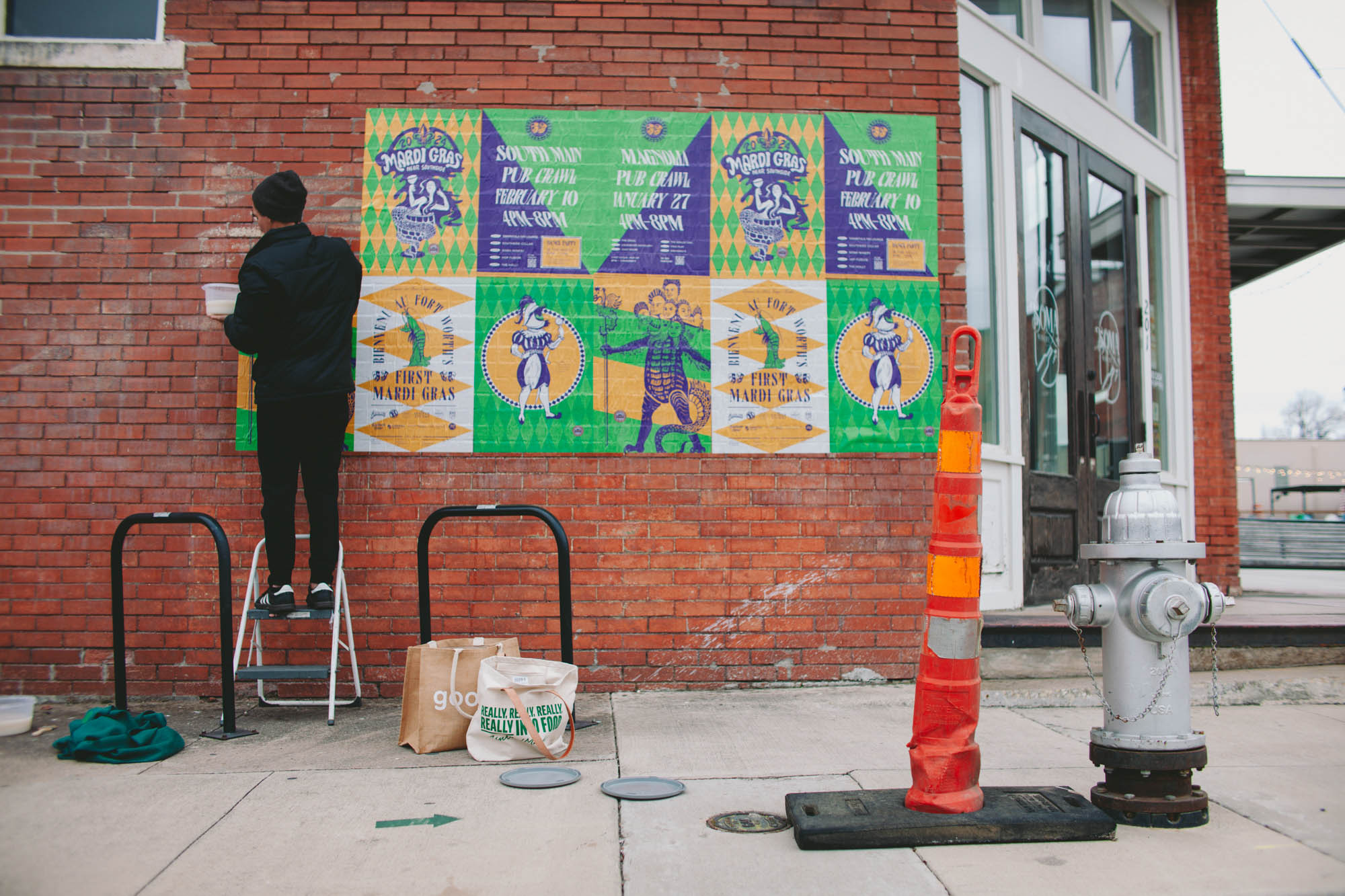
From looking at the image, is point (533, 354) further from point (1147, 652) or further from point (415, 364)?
point (1147, 652)

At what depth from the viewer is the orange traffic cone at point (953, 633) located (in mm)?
2695

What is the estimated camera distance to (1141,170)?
7812mm

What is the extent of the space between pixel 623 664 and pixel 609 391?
1.46m

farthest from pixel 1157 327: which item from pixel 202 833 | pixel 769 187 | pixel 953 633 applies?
pixel 202 833

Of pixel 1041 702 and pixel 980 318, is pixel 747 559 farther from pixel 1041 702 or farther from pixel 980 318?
pixel 980 318

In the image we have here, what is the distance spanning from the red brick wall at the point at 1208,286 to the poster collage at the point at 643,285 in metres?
4.39

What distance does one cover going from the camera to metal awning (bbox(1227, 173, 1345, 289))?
9.54 metres

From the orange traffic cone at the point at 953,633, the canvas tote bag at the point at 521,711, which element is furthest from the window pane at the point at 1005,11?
the canvas tote bag at the point at 521,711

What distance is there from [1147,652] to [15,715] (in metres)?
4.67

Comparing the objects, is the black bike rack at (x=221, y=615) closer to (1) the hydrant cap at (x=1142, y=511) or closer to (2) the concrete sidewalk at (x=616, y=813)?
(2) the concrete sidewalk at (x=616, y=813)

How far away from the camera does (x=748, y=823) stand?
9.48 ft

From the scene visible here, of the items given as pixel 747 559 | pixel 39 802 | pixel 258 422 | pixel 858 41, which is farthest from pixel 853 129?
pixel 39 802

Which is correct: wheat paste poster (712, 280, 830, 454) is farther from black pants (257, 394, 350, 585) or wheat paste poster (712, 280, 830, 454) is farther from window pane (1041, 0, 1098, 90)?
window pane (1041, 0, 1098, 90)

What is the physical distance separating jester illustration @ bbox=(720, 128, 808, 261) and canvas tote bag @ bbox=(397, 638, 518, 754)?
2691mm
